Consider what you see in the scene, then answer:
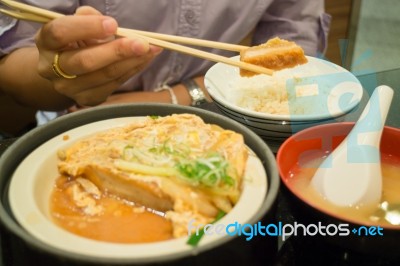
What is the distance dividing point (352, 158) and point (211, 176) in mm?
348

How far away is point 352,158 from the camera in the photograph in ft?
3.16

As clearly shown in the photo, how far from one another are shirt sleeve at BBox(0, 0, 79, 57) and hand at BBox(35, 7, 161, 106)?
348 millimetres

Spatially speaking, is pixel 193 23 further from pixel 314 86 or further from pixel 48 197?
pixel 48 197

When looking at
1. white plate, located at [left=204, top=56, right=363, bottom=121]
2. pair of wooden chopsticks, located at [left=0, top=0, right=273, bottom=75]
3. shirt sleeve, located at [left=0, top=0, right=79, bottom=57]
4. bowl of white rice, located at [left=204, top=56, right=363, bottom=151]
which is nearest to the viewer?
pair of wooden chopsticks, located at [left=0, top=0, right=273, bottom=75]

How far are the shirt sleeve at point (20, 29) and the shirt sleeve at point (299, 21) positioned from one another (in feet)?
3.08

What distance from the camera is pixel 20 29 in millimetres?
1685

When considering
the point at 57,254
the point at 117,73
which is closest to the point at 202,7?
the point at 117,73

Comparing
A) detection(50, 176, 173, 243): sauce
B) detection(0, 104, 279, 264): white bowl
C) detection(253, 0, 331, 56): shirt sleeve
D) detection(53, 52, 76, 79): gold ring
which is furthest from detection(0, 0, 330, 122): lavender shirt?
detection(50, 176, 173, 243): sauce

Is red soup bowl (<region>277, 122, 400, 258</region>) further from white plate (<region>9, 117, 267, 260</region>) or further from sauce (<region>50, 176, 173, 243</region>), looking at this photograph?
sauce (<region>50, 176, 173, 243</region>)

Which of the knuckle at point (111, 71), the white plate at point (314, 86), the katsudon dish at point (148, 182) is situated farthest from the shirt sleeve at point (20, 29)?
the katsudon dish at point (148, 182)

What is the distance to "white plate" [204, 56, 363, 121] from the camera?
1325 mm

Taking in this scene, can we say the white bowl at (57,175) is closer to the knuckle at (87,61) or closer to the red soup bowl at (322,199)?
the red soup bowl at (322,199)

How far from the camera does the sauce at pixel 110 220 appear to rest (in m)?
0.78

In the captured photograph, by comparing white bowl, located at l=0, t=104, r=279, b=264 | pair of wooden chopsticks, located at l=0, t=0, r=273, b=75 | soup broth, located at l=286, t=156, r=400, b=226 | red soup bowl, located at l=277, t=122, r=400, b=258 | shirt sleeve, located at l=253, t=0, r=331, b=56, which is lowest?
shirt sleeve, located at l=253, t=0, r=331, b=56
